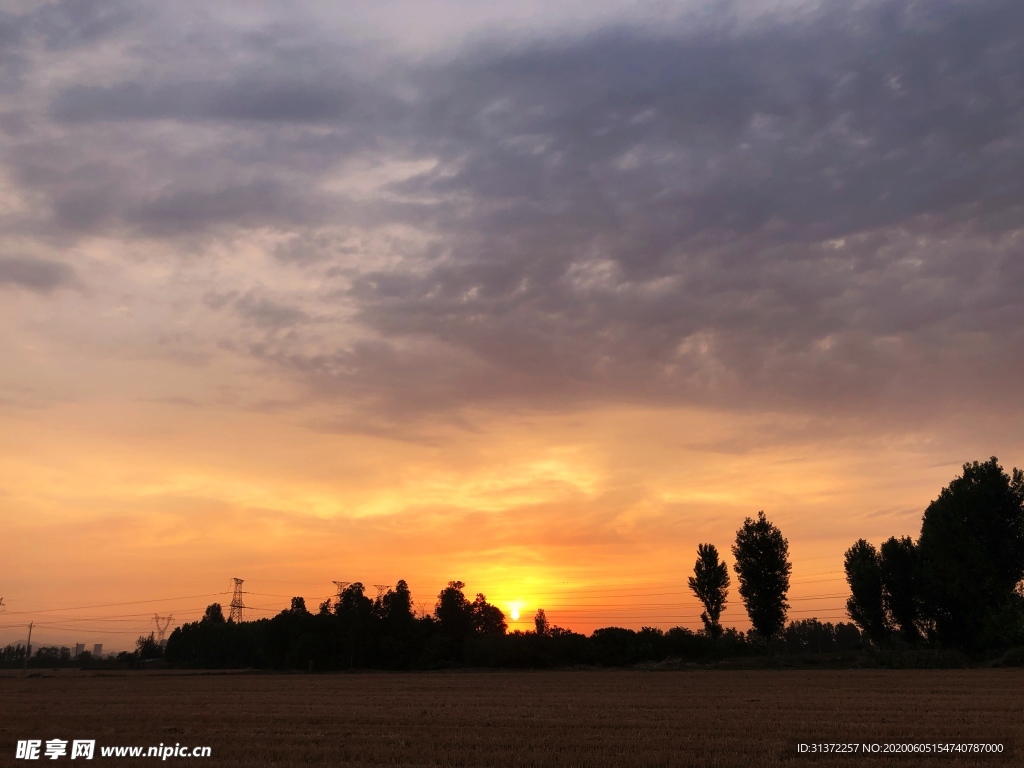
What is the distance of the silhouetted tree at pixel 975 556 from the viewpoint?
7788 cm

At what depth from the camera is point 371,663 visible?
109812 millimetres

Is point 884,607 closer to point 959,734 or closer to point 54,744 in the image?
point 959,734

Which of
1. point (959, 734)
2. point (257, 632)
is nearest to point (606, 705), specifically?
point (959, 734)

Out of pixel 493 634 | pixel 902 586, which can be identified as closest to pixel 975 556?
pixel 902 586

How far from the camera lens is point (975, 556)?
3152 inches

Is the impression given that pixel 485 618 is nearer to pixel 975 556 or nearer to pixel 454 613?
pixel 454 613

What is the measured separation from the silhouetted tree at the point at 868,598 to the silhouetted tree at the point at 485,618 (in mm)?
52169

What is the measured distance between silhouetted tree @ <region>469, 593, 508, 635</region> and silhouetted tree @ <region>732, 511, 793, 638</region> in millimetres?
39760

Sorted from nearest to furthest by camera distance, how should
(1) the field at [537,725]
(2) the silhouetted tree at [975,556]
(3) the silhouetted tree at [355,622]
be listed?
(1) the field at [537,725] → (2) the silhouetted tree at [975,556] → (3) the silhouetted tree at [355,622]

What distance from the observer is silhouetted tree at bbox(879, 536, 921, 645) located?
9100cm

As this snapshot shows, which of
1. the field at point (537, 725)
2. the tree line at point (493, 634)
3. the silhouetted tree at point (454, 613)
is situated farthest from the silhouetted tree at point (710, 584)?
the field at point (537, 725)

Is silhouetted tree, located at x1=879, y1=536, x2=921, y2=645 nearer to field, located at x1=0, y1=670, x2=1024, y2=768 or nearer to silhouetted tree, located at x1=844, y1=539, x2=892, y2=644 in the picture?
silhouetted tree, located at x1=844, y1=539, x2=892, y2=644

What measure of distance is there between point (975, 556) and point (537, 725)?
241 feet

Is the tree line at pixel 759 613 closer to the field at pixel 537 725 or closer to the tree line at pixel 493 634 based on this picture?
the tree line at pixel 493 634
